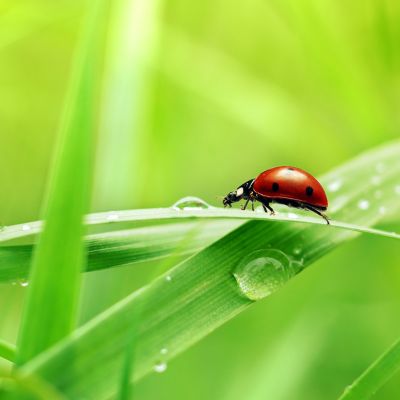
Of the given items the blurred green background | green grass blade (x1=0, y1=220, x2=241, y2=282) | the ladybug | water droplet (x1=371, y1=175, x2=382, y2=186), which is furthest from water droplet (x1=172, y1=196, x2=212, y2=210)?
water droplet (x1=371, y1=175, x2=382, y2=186)

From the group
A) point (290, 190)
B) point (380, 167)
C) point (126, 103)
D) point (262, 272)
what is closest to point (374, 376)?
point (262, 272)

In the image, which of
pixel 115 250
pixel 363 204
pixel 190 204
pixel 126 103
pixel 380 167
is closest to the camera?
pixel 115 250

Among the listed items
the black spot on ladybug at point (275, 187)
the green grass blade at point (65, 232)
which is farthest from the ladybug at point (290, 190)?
the green grass blade at point (65, 232)

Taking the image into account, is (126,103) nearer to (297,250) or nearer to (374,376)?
(297,250)

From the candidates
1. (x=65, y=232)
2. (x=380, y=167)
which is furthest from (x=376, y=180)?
(x=65, y=232)

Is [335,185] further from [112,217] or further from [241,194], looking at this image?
[112,217]

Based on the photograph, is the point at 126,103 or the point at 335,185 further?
the point at 126,103

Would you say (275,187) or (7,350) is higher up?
(275,187)

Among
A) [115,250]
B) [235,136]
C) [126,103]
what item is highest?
[235,136]

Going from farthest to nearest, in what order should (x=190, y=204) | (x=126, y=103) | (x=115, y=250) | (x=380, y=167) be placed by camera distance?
(x=126, y=103) < (x=380, y=167) < (x=190, y=204) < (x=115, y=250)
